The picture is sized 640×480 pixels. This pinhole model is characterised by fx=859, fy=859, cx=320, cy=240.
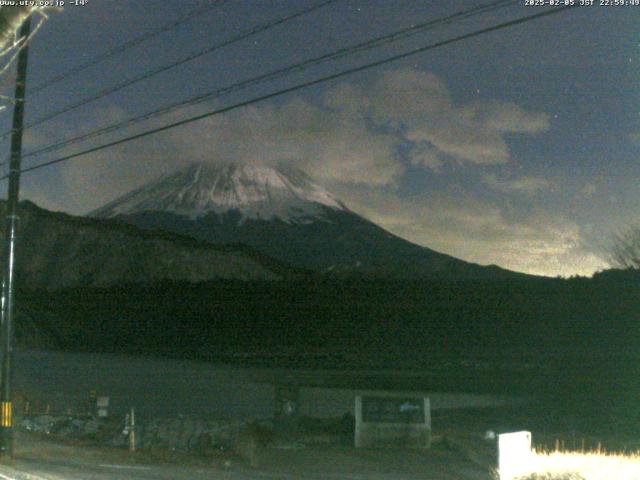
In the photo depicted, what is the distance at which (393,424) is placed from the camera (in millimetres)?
20391

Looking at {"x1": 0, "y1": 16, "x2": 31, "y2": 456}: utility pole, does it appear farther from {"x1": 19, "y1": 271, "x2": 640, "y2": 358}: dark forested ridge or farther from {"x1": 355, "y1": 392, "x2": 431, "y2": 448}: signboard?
{"x1": 19, "y1": 271, "x2": 640, "y2": 358}: dark forested ridge

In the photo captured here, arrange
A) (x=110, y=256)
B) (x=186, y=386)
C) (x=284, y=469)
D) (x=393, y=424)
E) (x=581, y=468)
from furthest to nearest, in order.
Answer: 1. (x=110, y=256)
2. (x=186, y=386)
3. (x=393, y=424)
4. (x=284, y=469)
5. (x=581, y=468)

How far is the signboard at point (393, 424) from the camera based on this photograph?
2005 centimetres

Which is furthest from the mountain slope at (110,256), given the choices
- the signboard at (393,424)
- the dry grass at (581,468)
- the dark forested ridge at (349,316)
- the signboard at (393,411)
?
the dry grass at (581,468)

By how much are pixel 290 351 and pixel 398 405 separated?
5565cm

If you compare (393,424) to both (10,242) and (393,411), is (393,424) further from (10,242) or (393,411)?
(10,242)

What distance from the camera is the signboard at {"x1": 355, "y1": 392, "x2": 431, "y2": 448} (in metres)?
20.0

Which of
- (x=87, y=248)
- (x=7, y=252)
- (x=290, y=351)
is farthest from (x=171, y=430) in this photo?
(x=87, y=248)

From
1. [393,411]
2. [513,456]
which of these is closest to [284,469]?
[513,456]

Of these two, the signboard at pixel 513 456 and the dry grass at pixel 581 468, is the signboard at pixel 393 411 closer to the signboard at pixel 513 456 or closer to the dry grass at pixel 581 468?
the dry grass at pixel 581 468

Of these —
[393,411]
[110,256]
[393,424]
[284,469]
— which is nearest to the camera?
[284,469]

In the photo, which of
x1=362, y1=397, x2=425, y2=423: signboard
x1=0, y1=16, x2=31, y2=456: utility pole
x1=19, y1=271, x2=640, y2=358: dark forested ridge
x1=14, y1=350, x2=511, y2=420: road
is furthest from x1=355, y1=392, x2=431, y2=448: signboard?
x1=19, y1=271, x2=640, y2=358: dark forested ridge

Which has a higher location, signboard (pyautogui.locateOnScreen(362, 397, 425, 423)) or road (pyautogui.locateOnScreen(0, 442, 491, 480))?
signboard (pyautogui.locateOnScreen(362, 397, 425, 423))

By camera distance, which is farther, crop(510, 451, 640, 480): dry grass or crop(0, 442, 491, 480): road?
crop(0, 442, 491, 480): road
